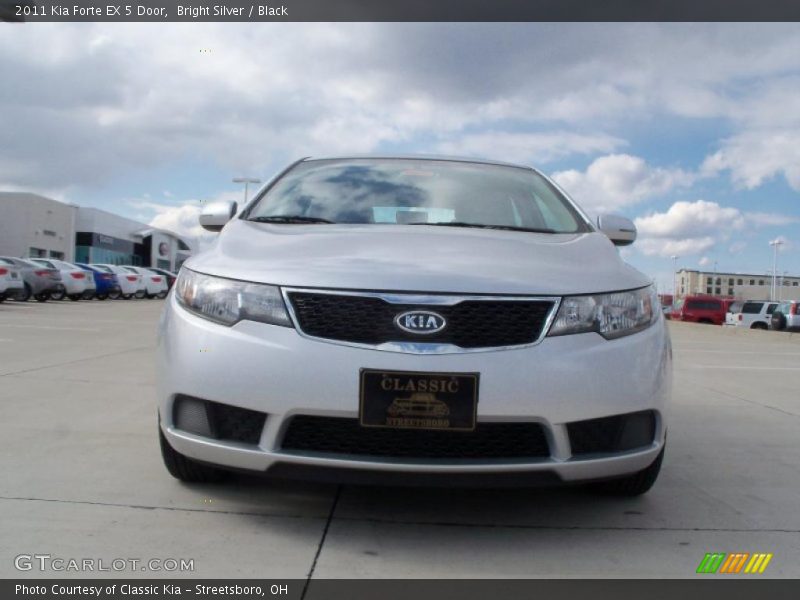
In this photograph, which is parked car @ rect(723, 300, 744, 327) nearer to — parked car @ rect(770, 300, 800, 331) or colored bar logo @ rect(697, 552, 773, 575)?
parked car @ rect(770, 300, 800, 331)

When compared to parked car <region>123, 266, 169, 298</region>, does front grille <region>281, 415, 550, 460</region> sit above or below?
above

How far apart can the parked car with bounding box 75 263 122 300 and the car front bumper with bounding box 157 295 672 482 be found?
80.1 feet

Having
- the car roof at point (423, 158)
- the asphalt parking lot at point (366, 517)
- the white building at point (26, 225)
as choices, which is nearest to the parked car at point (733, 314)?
the asphalt parking lot at point (366, 517)

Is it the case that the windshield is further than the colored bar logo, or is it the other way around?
the windshield

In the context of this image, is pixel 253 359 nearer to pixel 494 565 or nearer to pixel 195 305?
pixel 195 305

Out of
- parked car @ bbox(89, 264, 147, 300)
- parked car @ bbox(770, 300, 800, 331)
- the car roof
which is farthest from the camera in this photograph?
parked car @ bbox(89, 264, 147, 300)

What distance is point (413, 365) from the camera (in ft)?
7.21

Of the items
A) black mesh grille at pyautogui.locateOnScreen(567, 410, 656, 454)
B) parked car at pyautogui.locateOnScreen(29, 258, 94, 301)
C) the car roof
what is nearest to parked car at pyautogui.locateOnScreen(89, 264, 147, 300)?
parked car at pyautogui.locateOnScreen(29, 258, 94, 301)

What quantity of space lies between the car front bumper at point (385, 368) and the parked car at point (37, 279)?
18.3 m

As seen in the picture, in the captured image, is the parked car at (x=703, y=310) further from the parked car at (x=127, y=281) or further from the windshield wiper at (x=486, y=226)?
the windshield wiper at (x=486, y=226)

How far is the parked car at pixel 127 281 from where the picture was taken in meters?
28.8

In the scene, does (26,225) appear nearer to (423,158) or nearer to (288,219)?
(423,158)

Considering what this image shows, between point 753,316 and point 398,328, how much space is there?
112 ft

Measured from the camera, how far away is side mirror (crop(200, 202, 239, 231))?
355 centimetres
